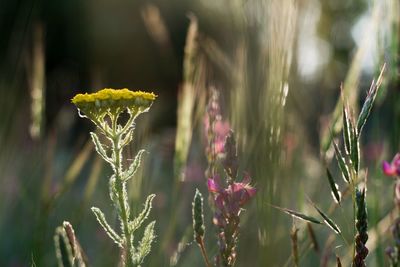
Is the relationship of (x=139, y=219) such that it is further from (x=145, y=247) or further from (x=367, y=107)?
(x=367, y=107)

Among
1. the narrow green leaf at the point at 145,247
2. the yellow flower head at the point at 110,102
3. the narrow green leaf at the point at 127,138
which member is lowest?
the narrow green leaf at the point at 145,247

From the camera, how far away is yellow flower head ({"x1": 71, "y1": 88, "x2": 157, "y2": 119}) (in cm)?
58

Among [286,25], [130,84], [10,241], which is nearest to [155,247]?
[286,25]

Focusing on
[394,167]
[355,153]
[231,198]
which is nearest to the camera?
[355,153]

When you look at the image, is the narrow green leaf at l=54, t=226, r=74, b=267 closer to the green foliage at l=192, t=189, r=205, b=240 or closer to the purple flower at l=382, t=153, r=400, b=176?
the green foliage at l=192, t=189, r=205, b=240

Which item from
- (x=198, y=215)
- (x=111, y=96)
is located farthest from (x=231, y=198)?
(x=111, y=96)

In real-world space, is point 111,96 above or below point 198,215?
above

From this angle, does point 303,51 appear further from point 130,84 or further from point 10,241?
point 130,84

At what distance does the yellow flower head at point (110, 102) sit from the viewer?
1.90 feet

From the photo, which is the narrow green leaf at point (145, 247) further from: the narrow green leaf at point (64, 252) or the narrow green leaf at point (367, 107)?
the narrow green leaf at point (367, 107)

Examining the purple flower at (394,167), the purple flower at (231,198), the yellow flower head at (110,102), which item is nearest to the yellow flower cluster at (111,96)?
the yellow flower head at (110,102)

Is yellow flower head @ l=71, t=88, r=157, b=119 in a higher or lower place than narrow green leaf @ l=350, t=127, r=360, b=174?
higher

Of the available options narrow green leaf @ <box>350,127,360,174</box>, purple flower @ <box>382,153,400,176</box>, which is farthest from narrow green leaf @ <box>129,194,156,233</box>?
purple flower @ <box>382,153,400,176</box>

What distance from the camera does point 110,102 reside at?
581 millimetres
